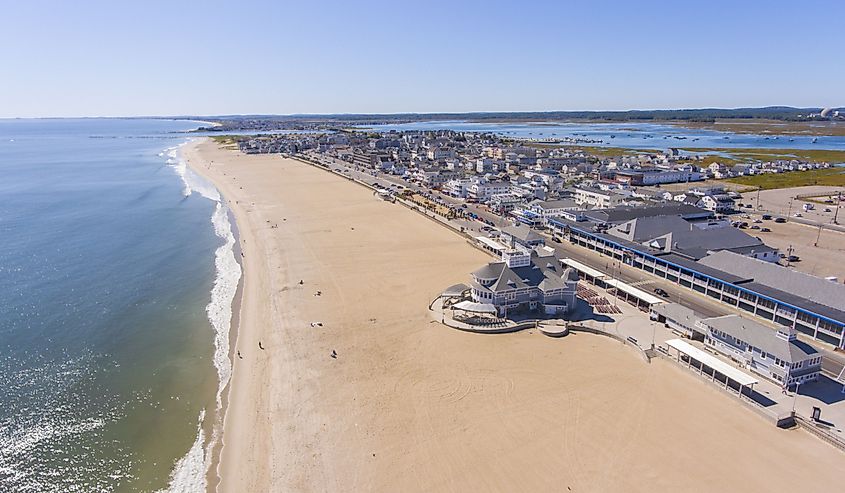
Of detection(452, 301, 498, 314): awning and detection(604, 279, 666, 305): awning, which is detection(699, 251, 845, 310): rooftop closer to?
detection(604, 279, 666, 305): awning

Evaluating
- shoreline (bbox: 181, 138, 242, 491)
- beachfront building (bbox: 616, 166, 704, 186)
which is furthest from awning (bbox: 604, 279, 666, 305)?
beachfront building (bbox: 616, 166, 704, 186)

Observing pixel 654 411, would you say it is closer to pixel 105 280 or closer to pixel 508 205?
pixel 105 280

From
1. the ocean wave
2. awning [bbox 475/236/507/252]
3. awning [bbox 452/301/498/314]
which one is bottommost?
the ocean wave

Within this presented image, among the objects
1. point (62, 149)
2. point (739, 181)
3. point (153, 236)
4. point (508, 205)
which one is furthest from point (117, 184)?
point (739, 181)

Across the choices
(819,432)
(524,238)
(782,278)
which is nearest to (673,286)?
(782,278)

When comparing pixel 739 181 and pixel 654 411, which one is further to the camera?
pixel 739 181

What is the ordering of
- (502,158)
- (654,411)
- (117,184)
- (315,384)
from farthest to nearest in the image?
(502,158) < (117,184) < (315,384) < (654,411)

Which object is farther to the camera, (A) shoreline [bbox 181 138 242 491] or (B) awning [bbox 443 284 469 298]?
(B) awning [bbox 443 284 469 298]
